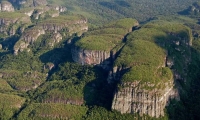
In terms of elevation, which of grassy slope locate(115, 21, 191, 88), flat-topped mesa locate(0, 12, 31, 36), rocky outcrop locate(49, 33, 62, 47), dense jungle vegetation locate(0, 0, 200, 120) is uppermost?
grassy slope locate(115, 21, 191, 88)

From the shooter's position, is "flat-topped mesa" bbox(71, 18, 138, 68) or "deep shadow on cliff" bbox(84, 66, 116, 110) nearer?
"deep shadow on cliff" bbox(84, 66, 116, 110)

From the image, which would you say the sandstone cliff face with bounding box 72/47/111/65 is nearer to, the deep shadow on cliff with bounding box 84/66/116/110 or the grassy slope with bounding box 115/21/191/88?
the deep shadow on cliff with bounding box 84/66/116/110

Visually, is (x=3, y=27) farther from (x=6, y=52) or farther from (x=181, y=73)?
(x=181, y=73)

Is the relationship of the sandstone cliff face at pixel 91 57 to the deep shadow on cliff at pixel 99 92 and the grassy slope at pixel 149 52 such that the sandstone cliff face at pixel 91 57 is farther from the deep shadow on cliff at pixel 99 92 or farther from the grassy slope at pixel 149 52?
the grassy slope at pixel 149 52

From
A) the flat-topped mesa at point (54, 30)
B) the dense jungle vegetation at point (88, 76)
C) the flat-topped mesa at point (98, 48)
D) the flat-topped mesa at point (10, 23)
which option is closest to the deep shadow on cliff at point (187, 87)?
the dense jungle vegetation at point (88, 76)

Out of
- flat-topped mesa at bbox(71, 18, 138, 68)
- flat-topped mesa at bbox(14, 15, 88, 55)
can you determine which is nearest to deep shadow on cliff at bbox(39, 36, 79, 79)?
flat-topped mesa at bbox(71, 18, 138, 68)

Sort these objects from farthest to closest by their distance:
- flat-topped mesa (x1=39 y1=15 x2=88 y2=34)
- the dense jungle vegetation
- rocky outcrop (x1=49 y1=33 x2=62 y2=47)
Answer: flat-topped mesa (x1=39 y1=15 x2=88 y2=34), rocky outcrop (x1=49 y1=33 x2=62 y2=47), the dense jungle vegetation

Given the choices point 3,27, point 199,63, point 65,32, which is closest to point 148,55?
point 199,63

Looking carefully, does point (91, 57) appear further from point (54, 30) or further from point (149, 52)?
point (54, 30)
